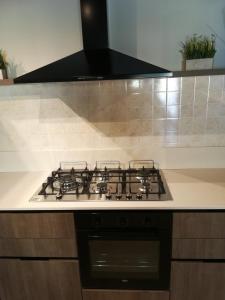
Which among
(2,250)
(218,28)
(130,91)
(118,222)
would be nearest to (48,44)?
(130,91)

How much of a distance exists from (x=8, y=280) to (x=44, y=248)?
0.37m

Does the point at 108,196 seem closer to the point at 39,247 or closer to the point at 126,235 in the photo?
the point at 126,235

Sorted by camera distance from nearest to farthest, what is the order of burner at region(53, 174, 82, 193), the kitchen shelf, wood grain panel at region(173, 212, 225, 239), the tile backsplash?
wood grain panel at region(173, 212, 225, 239)
the kitchen shelf
burner at region(53, 174, 82, 193)
the tile backsplash

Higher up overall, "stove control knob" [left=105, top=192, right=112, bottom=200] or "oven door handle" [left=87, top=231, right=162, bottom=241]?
"stove control knob" [left=105, top=192, right=112, bottom=200]

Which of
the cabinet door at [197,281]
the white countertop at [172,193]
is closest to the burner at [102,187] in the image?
the white countertop at [172,193]

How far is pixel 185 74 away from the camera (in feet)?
4.75

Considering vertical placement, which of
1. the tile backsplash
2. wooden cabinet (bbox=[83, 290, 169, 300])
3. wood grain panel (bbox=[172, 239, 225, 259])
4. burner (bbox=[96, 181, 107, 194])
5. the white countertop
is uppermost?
the tile backsplash

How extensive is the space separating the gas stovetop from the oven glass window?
0.90 ft

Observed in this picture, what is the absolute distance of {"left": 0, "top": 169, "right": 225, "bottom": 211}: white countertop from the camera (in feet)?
4.37

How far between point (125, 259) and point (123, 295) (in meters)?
0.26

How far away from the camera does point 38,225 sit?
1.41m

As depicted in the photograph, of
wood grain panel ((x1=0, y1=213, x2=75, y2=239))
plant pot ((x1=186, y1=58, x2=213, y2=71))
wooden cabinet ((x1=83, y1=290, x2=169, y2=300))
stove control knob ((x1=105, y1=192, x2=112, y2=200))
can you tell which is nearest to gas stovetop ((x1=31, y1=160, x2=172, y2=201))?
stove control knob ((x1=105, y1=192, x2=112, y2=200))

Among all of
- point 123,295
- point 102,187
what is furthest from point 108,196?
point 123,295

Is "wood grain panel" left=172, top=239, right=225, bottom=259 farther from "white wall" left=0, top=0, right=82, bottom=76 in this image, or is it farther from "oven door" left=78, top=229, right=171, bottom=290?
"white wall" left=0, top=0, right=82, bottom=76
